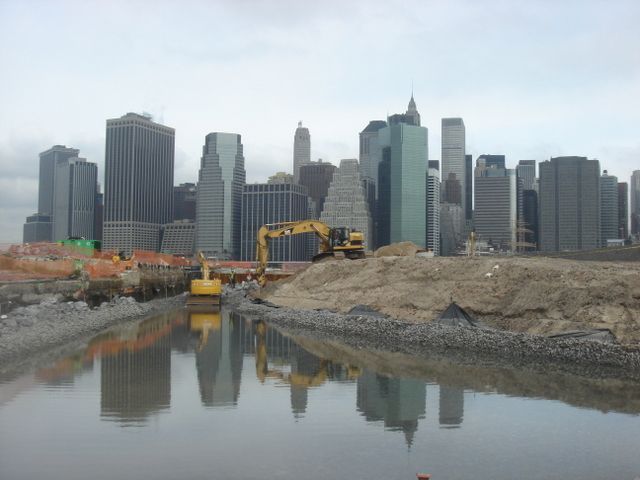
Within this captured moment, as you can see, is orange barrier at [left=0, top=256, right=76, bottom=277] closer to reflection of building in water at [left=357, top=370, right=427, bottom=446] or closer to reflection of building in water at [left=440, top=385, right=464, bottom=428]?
reflection of building in water at [left=357, top=370, right=427, bottom=446]

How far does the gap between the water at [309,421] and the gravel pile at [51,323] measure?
191cm

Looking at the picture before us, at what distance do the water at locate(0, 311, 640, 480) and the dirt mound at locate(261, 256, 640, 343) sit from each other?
5.00 m

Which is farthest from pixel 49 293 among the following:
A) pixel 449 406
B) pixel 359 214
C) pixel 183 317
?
pixel 359 214

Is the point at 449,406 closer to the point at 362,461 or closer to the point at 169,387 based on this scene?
the point at 362,461

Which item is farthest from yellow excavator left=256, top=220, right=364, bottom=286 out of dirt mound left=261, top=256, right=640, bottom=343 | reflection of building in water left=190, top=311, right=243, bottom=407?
reflection of building in water left=190, top=311, right=243, bottom=407

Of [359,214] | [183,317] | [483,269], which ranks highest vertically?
[359,214]

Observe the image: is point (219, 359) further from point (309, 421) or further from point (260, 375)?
point (309, 421)

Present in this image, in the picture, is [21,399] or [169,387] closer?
[21,399]

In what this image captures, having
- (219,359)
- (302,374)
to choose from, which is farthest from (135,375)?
(302,374)

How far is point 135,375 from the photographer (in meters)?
18.7

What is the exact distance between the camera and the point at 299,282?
47.3m

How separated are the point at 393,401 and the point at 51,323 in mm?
16773

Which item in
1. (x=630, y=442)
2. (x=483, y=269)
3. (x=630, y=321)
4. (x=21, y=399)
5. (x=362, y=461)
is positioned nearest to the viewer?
(x=362, y=461)

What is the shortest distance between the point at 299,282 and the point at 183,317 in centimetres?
1008
